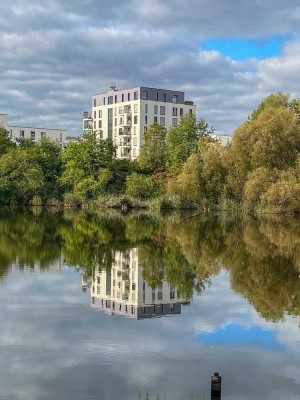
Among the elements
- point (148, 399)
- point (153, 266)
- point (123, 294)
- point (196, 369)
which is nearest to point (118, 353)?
point (196, 369)

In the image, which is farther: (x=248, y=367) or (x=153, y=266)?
(x=153, y=266)

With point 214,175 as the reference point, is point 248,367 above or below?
below

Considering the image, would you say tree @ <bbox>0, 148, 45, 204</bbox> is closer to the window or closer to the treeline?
the treeline

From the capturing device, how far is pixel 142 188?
7400 centimetres

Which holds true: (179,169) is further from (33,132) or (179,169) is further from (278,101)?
(33,132)

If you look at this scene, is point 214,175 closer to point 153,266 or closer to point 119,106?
point 153,266

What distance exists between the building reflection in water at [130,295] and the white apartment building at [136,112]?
9593 cm

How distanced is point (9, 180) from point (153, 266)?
55.1 metres

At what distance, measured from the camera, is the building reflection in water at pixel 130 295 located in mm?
15977

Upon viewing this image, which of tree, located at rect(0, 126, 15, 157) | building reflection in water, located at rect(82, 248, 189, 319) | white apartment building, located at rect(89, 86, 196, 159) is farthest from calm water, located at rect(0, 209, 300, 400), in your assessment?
white apartment building, located at rect(89, 86, 196, 159)

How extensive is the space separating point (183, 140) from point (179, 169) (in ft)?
31.4

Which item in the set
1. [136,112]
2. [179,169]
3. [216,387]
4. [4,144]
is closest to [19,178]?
[4,144]

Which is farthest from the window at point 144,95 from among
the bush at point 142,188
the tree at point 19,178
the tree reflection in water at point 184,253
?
the tree reflection in water at point 184,253

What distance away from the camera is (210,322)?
Answer: 14.8 m
